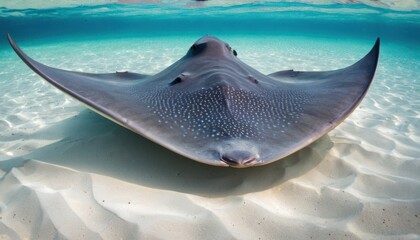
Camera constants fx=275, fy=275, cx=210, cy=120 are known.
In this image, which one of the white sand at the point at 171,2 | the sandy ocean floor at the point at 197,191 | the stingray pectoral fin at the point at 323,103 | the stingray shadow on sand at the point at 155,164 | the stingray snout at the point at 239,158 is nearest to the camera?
the stingray snout at the point at 239,158

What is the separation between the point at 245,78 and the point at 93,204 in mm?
2401

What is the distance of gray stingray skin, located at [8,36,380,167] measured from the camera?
2258 mm

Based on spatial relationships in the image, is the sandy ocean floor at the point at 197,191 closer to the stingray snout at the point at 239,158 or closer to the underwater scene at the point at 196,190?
the underwater scene at the point at 196,190

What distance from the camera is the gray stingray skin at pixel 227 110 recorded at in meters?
2.26

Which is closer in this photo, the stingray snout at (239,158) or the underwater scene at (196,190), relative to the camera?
the stingray snout at (239,158)

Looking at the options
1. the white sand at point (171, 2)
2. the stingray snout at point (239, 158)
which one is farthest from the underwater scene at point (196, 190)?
the white sand at point (171, 2)

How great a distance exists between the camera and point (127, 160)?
10.5ft

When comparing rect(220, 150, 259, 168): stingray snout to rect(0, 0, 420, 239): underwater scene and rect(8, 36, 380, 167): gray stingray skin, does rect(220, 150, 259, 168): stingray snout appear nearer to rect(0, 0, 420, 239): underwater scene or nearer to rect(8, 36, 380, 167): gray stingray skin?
rect(8, 36, 380, 167): gray stingray skin

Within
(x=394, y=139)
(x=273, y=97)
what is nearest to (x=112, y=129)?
(x=273, y=97)

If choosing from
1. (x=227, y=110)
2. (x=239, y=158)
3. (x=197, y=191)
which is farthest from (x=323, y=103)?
(x=197, y=191)

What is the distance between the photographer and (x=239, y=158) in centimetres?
211

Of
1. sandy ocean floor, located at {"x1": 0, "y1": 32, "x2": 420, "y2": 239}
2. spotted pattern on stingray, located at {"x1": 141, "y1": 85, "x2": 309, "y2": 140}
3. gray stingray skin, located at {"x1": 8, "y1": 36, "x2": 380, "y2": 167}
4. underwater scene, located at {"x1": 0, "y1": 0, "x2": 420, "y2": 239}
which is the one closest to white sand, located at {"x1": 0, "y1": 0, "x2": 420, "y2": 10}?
underwater scene, located at {"x1": 0, "y1": 0, "x2": 420, "y2": 239}

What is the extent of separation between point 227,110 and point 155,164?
1.05 m

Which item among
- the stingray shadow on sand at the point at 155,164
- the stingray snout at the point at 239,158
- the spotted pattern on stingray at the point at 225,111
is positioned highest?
the spotted pattern on stingray at the point at 225,111
